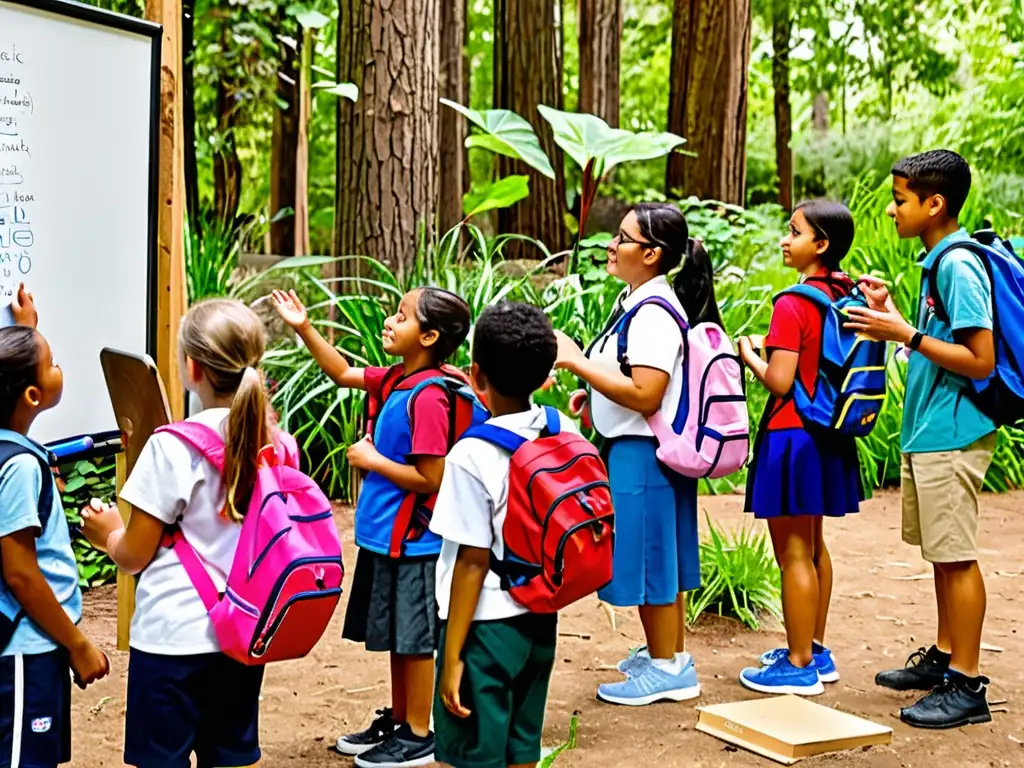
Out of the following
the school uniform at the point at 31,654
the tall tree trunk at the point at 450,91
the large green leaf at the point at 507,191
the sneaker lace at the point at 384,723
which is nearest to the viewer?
the school uniform at the point at 31,654

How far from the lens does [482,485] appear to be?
113 inches

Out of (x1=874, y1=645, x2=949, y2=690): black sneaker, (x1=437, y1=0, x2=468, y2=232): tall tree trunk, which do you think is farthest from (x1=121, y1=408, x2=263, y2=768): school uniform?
(x1=437, y1=0, x2=468, y2=232): tall tree trunk

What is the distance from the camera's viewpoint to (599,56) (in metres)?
12.3

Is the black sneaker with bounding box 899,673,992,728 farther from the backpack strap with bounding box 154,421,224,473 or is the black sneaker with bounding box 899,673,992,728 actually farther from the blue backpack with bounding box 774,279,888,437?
the backpack strap with bounding box 154,421,224,473

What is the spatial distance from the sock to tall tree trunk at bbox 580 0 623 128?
8546 millimetres

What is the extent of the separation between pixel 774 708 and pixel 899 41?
1550cm

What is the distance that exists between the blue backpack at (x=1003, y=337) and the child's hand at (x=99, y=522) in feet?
9.11

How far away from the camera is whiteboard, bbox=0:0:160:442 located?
380 cm

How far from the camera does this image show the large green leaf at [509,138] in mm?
7625

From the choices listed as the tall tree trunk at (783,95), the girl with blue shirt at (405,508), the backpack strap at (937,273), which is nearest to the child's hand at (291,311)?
the girl with blue shirt at (405,508)

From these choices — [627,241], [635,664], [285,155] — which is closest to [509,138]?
[627,241]

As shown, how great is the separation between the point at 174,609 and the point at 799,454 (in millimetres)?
2403

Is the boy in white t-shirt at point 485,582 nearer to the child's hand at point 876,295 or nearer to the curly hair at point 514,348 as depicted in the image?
the curly hair at point 514,348

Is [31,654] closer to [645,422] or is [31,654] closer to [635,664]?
[645,422]
